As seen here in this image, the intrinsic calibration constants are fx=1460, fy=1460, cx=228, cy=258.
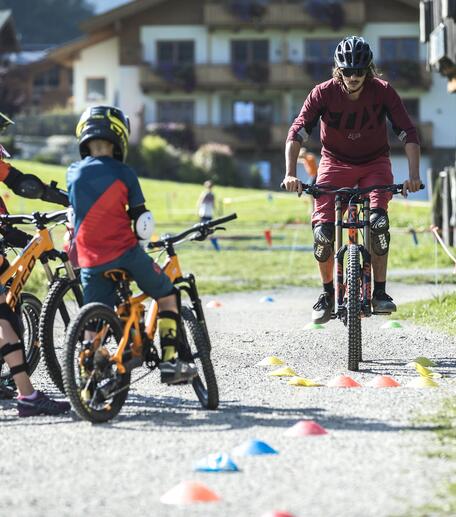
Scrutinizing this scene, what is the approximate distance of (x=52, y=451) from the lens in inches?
254

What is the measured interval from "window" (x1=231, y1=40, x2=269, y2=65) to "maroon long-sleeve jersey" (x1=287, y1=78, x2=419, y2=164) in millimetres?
52802

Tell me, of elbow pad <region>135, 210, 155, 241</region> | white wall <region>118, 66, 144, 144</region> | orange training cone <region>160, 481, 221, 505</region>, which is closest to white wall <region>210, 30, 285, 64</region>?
white wall <region>118, 66, 144, 144</region>

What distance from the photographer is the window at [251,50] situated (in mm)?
62031

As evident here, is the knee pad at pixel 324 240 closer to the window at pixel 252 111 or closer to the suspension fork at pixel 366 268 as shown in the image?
the suspension fork at pixel 366 268

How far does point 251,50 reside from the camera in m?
62.1

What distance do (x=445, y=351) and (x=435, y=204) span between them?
14112 millimetres

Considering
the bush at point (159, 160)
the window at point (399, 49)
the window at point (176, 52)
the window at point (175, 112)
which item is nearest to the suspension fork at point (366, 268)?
the bush at point (159, 160)

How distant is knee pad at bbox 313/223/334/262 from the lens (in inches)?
378

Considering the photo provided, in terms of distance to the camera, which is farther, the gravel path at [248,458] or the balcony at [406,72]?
the balcony at [406,72]

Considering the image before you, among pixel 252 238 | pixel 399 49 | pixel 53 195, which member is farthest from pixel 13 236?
pixel 399 49

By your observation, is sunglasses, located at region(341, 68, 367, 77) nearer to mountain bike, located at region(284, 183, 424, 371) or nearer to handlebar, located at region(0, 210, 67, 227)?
mountain bike, located at region(284, 183, 424, 371)

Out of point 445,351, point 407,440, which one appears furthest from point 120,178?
point 445,351

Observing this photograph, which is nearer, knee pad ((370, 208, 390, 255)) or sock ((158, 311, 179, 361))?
sock ((158, 311, 179, 361))

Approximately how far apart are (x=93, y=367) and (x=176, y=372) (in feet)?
1.49
